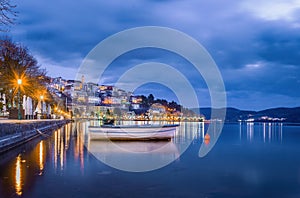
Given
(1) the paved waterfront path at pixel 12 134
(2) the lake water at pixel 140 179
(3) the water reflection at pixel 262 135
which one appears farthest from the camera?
(3) the water reflection at pixel 262 135

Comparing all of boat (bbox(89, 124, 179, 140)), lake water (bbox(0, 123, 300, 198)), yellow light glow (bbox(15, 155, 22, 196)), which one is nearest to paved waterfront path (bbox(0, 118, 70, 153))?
lake water (bbox(0, 123, 300, 198))

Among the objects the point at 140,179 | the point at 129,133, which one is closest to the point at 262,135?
the point at 129,133

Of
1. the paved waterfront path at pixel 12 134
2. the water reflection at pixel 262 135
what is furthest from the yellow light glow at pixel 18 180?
the water reflection at pixel 262 135

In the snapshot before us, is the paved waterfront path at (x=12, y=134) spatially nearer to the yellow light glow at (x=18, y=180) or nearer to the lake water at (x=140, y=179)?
the lake water at (x=140, y=179)

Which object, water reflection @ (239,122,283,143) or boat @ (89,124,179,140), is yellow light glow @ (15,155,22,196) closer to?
boat @ (89,124,179,140)

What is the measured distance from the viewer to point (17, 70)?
1726 inches

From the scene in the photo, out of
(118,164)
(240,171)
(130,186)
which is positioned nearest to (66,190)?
(130,186)

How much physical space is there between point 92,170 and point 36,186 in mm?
3467

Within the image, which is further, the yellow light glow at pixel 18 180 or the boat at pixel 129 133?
the boat at pixel 129 133

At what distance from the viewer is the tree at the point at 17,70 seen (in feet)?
140

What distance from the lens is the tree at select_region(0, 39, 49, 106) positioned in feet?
140

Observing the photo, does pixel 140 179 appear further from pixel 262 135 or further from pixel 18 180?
pixel 262 135

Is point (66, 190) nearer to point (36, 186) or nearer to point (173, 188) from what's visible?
point (36, 186)

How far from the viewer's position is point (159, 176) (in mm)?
12039
